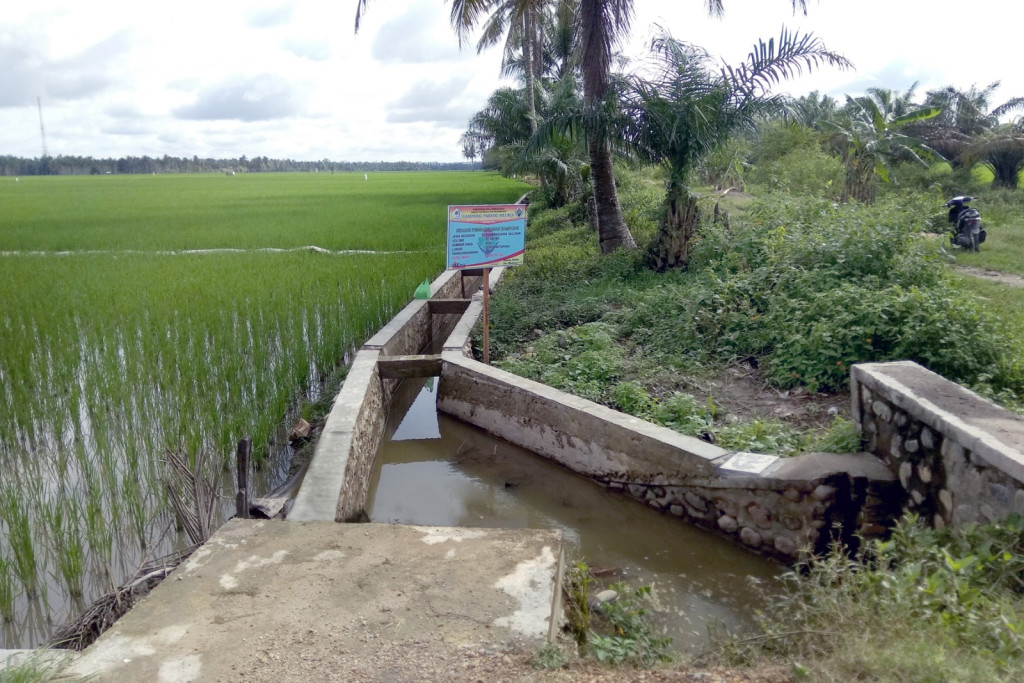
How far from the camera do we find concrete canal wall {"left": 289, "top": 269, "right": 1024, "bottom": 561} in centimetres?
323

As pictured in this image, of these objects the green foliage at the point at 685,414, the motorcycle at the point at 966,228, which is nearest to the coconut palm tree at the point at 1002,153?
the motorcycle at the point at 966,228

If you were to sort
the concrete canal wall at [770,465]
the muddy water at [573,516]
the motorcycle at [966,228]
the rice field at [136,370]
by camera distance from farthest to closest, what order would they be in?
the motorcycle at [966,228] → the rice field at [136,370] → the muddy water at [573,516] → the concrete canal wall at [770,465]

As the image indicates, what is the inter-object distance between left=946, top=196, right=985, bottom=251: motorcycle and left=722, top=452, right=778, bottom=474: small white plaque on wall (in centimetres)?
805

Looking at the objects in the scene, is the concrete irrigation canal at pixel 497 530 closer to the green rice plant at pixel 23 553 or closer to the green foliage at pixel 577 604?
the green foliage at pixel 577 604

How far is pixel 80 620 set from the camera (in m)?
3.10

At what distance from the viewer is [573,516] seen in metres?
4.55

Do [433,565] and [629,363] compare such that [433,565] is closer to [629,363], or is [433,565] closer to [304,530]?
[304,530]

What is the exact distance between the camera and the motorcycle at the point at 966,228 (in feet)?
34.4

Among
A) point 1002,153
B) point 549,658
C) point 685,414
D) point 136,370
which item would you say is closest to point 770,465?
point 685,414

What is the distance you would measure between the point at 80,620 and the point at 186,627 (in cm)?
82

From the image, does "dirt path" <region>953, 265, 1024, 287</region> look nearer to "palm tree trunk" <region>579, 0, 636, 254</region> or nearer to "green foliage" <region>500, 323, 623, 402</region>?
"palm tree trunk" <region>579, 0, 636, 254</region>

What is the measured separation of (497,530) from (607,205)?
Result: 8092 millimetres

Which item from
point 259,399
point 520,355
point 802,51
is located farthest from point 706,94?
point 259,399

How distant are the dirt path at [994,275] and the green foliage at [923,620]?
6343mm
